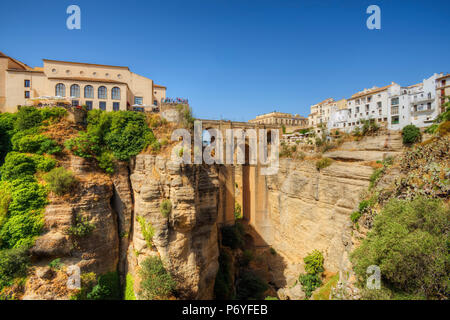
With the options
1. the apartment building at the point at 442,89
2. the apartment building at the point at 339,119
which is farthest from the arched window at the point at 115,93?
the apartment building at the point at 442,89

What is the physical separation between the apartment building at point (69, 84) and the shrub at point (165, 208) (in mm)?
12213

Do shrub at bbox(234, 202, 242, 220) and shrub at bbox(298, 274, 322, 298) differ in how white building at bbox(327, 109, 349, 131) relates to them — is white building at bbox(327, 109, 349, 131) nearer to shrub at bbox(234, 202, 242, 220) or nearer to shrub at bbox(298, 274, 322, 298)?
shrub at bbox(234, 202, 242, 220)

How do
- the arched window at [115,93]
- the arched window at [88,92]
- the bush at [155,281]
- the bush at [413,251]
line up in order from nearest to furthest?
1. the bush at [413,251]
2. the bush at [155,281]
3. the arched window at [88,92]
4. the arched window at [115,93]

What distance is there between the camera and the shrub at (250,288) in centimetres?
1947

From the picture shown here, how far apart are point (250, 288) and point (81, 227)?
1431cm

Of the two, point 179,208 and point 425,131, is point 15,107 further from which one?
point 425,131

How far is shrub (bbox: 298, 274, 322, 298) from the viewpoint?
19.0 metres

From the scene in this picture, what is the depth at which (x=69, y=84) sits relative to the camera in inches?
837

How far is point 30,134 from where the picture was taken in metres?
13.8

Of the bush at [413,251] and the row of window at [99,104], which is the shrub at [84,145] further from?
the bush at [413,251]

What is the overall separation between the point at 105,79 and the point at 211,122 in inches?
496

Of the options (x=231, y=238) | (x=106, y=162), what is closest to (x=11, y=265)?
(x=106, y=162)

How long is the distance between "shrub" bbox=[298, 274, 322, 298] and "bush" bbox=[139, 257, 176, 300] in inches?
466
